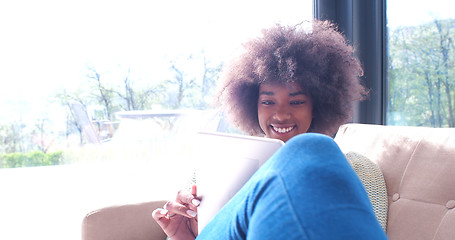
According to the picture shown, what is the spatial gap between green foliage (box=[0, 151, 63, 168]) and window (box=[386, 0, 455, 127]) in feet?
5.27

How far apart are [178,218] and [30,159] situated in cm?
102

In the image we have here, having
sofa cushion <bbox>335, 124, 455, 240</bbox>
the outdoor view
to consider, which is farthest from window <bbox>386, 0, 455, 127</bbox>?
sofa cushion <bbox>335, 124, 455, 240</bbox>

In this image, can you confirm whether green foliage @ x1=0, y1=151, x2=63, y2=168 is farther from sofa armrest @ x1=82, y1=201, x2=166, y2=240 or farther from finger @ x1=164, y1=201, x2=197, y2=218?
finger @ x1=164, y1=201, x2=197, y2=218

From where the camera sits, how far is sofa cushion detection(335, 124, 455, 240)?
91cm

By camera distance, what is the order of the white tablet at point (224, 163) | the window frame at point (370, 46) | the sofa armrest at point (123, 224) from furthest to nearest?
the window frame at point (370, 46) < the sofa armrest at point (123, 224) < the white tablet at point (224, 163)

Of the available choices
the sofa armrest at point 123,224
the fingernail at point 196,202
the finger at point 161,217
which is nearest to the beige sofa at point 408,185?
the sofa armrest at point 123,224

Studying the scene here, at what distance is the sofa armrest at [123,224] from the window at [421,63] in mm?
1215

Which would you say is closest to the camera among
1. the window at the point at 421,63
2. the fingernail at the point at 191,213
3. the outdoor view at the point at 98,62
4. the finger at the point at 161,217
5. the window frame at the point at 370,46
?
the fingernail at the point at 191,213

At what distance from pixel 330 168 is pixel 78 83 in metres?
1.57

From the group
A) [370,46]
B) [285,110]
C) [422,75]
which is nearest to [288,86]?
[285,110]

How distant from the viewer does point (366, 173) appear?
1011 millimetres

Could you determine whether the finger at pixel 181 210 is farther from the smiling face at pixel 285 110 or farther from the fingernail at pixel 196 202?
the smiling face at pixel 285 110

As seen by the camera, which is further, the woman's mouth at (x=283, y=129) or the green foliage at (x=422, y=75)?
the green foliage at (x=422, y=75)

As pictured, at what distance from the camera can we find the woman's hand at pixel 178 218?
3.38 ft
